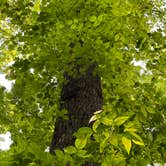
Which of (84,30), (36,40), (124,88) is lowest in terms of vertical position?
(124,88)

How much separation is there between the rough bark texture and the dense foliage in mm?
190

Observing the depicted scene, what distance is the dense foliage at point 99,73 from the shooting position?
1722 millimetres

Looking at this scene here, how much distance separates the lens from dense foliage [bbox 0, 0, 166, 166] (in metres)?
1.72

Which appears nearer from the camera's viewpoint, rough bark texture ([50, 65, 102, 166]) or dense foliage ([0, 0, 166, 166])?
dense foliage ([0, 0, 166, 166])

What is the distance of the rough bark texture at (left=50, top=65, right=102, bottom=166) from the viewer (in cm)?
447

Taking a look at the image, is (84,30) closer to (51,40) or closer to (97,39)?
(97,39)

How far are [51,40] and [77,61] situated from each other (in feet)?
1.37

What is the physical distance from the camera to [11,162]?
1.77 meters

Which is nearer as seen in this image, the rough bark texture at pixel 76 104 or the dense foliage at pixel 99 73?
the dense foliage at pixel 99 73

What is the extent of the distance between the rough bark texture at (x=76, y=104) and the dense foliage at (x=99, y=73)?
0.19m

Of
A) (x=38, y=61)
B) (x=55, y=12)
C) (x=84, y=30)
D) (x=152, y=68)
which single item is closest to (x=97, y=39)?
(x=84, y=30)

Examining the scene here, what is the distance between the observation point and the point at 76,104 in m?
4.82

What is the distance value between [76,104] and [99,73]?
62cm

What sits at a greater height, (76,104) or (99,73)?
(99,73)
